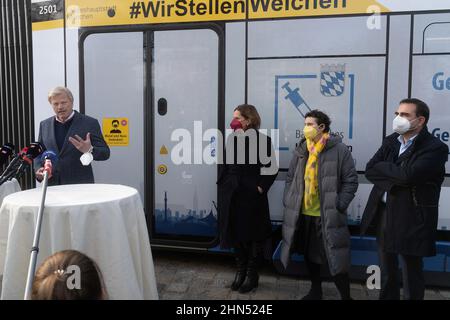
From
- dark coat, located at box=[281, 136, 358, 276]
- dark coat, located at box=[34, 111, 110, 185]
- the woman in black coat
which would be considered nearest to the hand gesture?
dark coat, located at box=[34, 111, 110, 185]

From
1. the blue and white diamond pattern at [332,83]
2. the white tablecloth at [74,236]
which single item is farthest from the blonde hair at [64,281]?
the blue and white diamond pattern at [332,83]

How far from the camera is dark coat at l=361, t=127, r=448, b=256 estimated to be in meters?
2.76

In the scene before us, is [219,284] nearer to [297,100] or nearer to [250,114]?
[250,114]

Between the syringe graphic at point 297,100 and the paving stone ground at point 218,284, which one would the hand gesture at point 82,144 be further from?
the syringe graphic at point 297,100

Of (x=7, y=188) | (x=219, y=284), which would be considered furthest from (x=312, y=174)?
(x=7, y=188)

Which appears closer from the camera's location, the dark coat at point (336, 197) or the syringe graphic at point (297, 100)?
the dark coat at point (336, 197)

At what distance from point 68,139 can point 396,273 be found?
259cm

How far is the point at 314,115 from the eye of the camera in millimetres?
3291

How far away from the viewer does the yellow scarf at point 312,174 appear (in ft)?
10.8

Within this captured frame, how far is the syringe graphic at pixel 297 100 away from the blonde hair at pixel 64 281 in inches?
100

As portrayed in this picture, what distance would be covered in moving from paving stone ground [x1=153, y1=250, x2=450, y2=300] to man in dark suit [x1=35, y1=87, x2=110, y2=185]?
1.26m

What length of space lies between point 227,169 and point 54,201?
1561mm

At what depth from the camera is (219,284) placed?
3904mm
